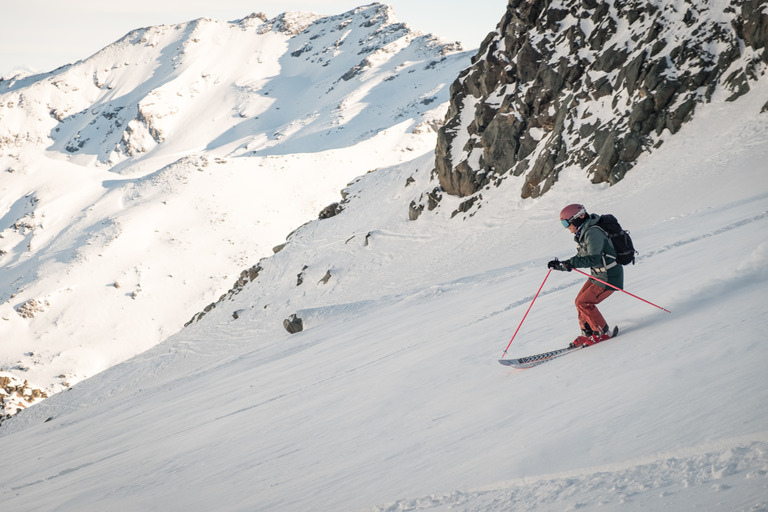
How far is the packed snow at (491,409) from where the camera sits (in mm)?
3275

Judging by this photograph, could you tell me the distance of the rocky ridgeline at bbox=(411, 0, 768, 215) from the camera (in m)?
22.3

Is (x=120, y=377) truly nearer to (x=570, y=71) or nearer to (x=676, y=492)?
(x=676, y=492)

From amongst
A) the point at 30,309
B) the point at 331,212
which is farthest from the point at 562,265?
the point at 30,309

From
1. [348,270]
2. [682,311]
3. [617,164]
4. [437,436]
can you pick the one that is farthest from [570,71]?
[437,436]

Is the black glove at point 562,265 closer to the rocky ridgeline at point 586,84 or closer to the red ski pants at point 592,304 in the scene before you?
the red ski pants at point 592,304

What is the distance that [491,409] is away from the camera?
492cm

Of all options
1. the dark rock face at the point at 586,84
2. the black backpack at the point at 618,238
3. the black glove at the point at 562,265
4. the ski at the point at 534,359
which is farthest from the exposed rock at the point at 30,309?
the black backpack at the point at 618,238

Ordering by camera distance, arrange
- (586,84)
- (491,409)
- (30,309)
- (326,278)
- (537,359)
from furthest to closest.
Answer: (30,309) < (326,278) < (586,84) < (537,359) < (491,409)

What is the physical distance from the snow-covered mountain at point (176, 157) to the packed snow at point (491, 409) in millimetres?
31757

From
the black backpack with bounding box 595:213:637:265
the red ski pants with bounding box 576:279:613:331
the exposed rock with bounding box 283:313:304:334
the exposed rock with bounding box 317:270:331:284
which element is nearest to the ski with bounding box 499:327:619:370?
the red ski pants with bounding box 576:279:613:331

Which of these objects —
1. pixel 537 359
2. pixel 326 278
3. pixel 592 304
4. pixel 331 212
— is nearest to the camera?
pixel 537 359

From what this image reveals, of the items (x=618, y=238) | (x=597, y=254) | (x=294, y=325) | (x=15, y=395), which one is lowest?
(x=15, y=395)

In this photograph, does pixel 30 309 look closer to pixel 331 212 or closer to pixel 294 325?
pixel 331 212

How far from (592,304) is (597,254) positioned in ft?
2.27
